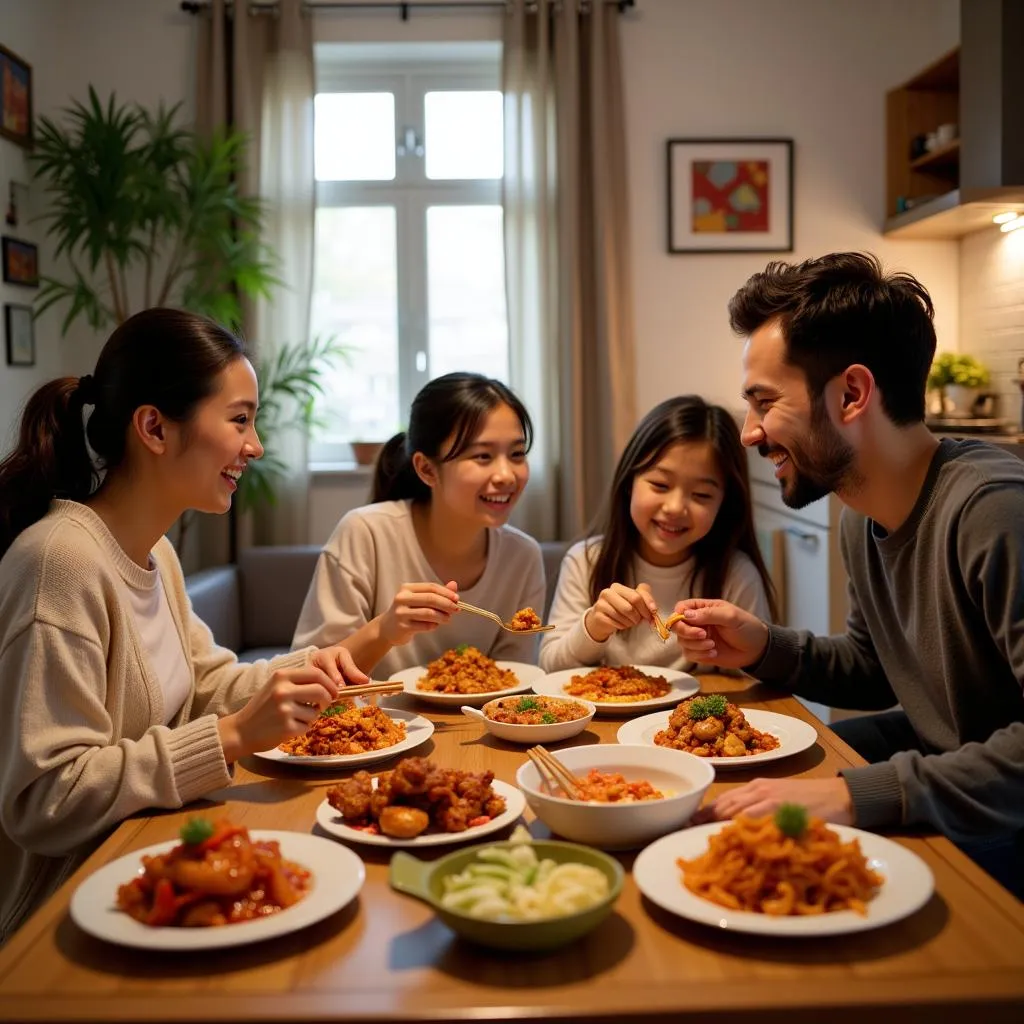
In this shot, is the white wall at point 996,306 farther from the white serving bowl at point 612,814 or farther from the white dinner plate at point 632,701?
the white serving bowl at point 612,814

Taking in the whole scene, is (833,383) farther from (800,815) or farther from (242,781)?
(242,781)

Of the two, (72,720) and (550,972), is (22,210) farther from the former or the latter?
(550,972)

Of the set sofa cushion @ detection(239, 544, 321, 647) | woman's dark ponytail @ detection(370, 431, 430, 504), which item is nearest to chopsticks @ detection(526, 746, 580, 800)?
woman's dark ponytail @ detection(370, 431, 430, 504)

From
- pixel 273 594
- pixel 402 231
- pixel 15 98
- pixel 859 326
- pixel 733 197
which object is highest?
pixel 15 98

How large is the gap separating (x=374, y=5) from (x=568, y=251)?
1390mm

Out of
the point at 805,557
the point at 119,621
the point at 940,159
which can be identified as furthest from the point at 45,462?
the point at 940,159

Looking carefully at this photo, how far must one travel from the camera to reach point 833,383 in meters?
1.73

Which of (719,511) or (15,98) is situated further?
(15,98)

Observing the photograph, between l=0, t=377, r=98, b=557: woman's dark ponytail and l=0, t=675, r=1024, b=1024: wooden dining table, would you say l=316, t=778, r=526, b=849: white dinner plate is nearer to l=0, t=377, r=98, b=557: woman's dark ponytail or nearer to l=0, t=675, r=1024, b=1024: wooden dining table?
l=0, t=675, r=1024, b=1024: wooden dining table

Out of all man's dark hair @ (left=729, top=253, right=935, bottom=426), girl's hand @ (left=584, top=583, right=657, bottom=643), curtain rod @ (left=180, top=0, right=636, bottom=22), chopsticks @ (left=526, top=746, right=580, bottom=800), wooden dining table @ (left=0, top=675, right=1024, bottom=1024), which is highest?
curtain rod @ (left=180, top=0, right=636, bottom=22)

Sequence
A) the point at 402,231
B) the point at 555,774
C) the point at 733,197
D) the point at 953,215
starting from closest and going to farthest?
the point at 555,774
the point at 953,215
the point at 733,197
the point at 402,231

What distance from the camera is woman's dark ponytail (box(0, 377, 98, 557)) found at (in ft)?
5.20

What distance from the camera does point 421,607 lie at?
193cm

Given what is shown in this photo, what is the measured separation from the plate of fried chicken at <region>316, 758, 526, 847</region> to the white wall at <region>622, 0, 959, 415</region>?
13.2 ft
